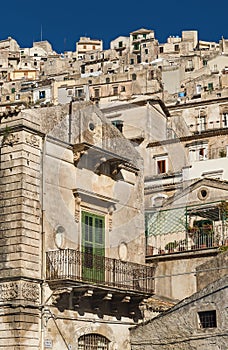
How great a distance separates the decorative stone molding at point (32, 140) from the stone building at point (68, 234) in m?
0.06

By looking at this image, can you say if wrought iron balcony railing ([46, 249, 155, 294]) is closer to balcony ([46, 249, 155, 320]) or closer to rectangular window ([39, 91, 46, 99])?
balcony ([46, 249, 155, 320])

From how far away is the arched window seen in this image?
23.7 metres

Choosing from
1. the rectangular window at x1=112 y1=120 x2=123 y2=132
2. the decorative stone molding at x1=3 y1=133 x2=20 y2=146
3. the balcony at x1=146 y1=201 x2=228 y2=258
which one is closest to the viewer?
the decorative stone molding at x1=3 y1=133 x2=20 y2=146

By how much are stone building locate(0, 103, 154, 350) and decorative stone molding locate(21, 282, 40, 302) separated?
3cm

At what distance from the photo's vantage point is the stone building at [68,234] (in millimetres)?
A: 21844

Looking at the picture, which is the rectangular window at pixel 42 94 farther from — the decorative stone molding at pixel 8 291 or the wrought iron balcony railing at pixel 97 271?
the decorative stone molding at pixel 8 291

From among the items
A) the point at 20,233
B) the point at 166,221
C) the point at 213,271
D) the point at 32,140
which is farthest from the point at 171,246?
the point at 20,233

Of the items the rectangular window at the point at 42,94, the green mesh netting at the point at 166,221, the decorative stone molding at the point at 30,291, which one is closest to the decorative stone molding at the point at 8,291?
the decorative stone molding at the point at 30,291

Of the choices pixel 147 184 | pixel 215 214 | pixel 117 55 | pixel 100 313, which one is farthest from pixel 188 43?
pixel 100 313

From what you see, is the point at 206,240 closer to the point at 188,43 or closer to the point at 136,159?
the point at 136,159

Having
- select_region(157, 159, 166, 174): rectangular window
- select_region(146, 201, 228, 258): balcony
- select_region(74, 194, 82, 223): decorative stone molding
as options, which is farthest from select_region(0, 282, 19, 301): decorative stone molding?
select_region(157, 159, 166, 174): rectangular window

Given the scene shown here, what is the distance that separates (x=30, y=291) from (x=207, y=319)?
17.1ft

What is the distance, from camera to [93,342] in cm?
2419

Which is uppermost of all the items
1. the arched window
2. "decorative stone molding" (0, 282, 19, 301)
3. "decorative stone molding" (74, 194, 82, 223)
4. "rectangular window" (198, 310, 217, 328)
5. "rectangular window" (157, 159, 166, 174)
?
"rectangular window" (157, 159, 166, 174)
